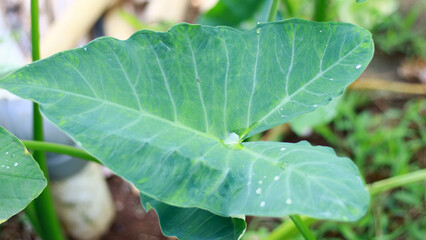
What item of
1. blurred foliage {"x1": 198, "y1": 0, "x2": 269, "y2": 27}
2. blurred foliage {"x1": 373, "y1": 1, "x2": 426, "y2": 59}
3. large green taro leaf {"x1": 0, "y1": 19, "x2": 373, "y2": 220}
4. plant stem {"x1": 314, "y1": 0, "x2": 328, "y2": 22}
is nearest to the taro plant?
large green taro leaf {"x1": 0, "y1": 19, "x2": 373, "y2": 220}

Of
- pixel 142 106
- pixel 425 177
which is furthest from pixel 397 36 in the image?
pixel 142 106

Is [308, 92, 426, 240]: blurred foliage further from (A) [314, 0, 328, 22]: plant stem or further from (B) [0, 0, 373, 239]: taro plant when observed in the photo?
(B) [0, 0, 373, 239]: taro plant

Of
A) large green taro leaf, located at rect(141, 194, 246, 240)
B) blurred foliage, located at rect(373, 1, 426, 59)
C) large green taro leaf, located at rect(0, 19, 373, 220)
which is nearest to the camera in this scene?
large green taro leaf, located at rect(0, 19, 373, 220)

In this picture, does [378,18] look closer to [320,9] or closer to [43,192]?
[320,9]

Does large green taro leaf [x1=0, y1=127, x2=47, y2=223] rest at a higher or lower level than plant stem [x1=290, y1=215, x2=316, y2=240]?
higher

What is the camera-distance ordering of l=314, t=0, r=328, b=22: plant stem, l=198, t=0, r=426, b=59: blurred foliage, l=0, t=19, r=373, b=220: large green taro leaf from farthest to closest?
l=198, t=0, r=426, b=59: blurred foliage < l=314, t=0, r=328, b=22: plant stem < l=0, t=19, r=373, b=220: large green taro leaf

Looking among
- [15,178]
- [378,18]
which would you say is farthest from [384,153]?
[15,178]
